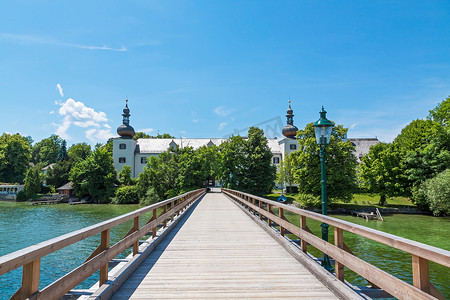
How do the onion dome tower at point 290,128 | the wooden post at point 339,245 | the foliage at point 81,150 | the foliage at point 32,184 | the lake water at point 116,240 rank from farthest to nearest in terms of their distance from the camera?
the foliage at point 81,150 < the onion dome tower at point 290,128 < the foliage at point 32,184 < the lake water at point 116,240 < the wooden post at point 339,245

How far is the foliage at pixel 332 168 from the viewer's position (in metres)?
32.0

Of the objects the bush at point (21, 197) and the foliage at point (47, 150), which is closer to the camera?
the bush at point (21, 197)

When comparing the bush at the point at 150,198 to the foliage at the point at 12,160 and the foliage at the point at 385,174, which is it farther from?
the foliage at the point at 12,160

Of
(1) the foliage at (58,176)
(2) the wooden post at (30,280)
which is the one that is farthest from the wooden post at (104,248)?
(1) the foliage at (58,176)

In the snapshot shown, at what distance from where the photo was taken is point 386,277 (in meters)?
2.63

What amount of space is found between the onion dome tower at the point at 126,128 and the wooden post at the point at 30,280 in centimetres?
6089

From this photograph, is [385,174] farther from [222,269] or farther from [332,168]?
[222,269]

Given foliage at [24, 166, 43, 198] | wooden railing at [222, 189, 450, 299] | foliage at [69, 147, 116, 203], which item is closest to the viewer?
wooden railing at [222, 189, 450, 299]

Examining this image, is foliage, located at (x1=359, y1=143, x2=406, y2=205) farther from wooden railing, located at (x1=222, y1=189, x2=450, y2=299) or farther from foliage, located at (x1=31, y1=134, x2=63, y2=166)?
foliage, located at (x1=31, y1=134, x2=63, y2=166)

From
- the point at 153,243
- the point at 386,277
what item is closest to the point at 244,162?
the point at 153,243

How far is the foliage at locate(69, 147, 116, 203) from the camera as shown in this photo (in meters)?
50.3

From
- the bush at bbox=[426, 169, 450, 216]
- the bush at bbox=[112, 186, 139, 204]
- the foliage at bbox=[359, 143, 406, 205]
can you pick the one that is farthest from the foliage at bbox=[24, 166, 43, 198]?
the bush at bbox=[426, 169, 450, 216]

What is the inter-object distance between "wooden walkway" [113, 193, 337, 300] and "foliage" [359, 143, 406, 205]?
34.4 m

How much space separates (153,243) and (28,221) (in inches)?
1190
